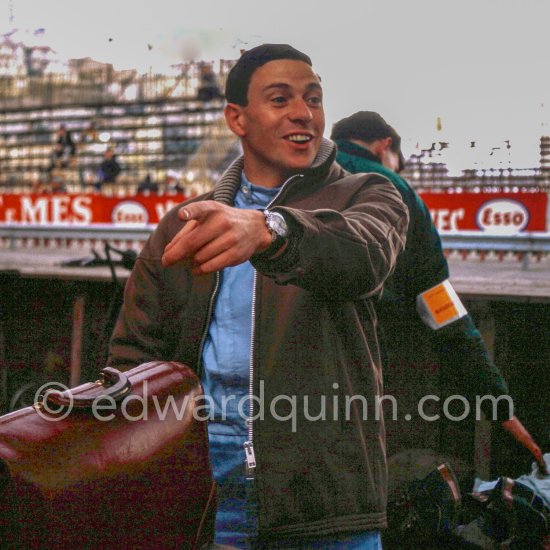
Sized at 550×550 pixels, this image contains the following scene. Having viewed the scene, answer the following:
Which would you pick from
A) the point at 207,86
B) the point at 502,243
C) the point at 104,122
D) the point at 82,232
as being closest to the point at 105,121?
the point at 104,122

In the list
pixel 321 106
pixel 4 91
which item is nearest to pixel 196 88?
pixel 4 91

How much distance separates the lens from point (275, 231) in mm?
1362

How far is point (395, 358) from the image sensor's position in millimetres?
3836

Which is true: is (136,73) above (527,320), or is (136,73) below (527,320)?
above

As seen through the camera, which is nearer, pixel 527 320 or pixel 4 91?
pixel 527 320

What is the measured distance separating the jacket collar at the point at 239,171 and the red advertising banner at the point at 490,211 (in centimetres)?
962

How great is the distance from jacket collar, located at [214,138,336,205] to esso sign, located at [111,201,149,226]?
11.9m

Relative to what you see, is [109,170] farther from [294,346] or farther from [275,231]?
[275,231]

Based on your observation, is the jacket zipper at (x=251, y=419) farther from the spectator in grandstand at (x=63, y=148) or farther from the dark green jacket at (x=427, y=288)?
the spectator in grandstand at (x=63, y=148)

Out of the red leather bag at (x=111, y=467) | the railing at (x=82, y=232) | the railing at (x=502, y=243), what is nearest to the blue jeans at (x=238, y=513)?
the red leather bag at (x=111, y=467)

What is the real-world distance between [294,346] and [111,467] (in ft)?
2.00

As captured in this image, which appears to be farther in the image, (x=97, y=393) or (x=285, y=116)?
(x=285, y=116)

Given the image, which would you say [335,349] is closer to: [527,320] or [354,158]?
[354,158]

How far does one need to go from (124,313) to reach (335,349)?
1.95 ft
